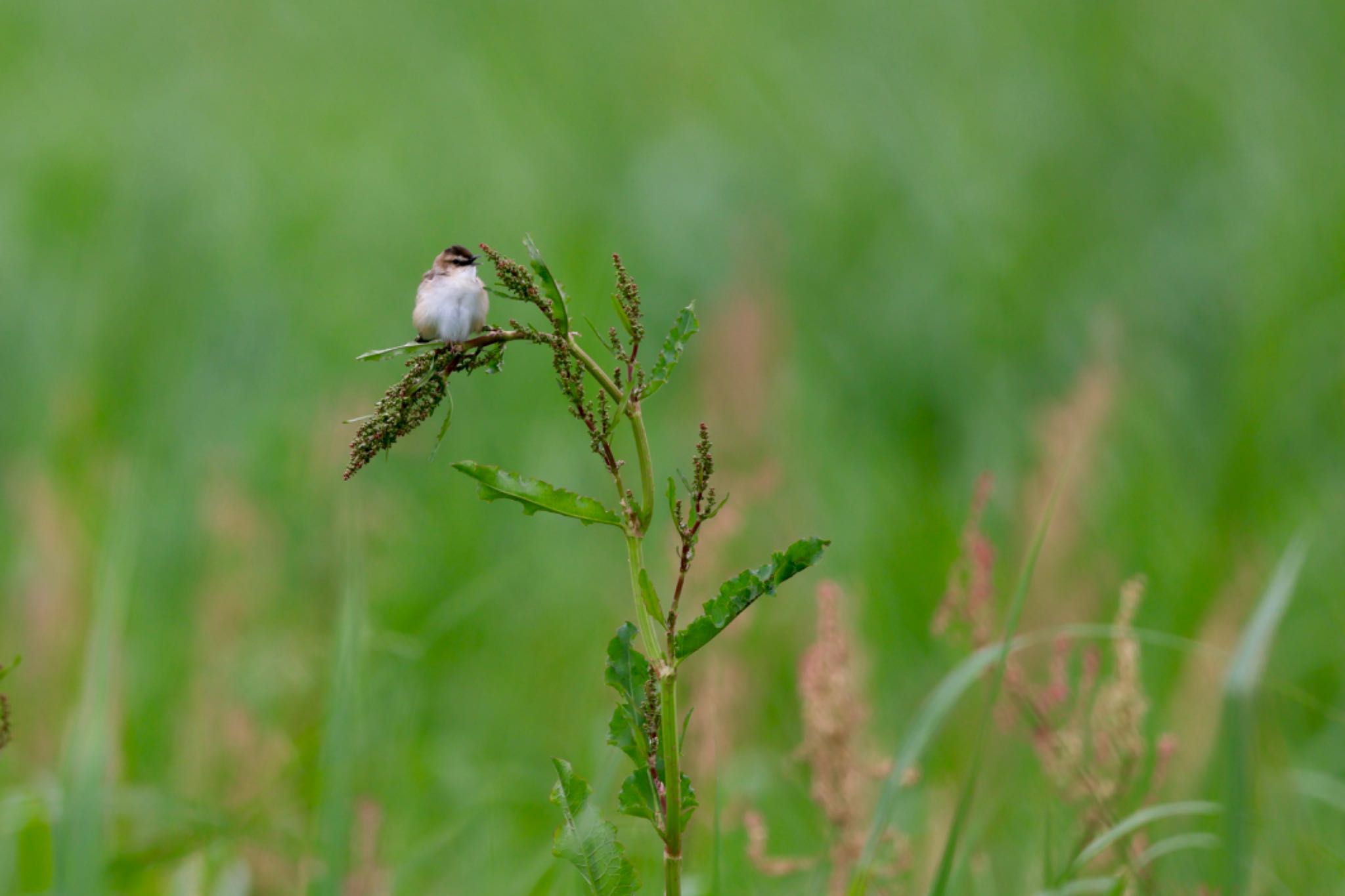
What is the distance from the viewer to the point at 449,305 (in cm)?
200

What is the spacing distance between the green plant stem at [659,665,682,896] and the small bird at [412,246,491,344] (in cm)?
70

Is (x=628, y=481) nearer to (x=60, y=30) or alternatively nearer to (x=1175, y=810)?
(x=1175, y=810)

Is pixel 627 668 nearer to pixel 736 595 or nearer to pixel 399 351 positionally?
pixel 736 595

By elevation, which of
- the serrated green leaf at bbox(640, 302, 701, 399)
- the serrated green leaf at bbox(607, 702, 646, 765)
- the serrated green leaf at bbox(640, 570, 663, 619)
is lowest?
the serrated green leaf at bbox(607, 702, 646, 765)

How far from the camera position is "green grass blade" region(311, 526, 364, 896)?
2096 mm

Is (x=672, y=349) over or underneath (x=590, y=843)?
over

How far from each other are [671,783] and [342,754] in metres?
0.93

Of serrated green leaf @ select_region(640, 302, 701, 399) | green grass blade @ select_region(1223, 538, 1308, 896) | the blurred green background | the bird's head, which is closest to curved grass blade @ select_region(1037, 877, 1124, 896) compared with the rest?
green grass blade @ select_region(1223, 538, 1308, 896)

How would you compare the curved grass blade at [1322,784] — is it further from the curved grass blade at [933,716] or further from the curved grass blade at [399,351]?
the curved grass blade at [399,351]

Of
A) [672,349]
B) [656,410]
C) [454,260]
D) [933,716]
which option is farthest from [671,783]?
[656,410]

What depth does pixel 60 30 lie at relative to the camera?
39.3ft

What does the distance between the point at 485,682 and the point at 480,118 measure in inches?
232

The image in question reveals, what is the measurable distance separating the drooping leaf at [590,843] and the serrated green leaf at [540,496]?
0.85 feet

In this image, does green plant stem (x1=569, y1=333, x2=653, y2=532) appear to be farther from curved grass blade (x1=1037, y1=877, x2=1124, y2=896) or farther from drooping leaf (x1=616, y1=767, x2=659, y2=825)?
curved grass blade (x1=1037, y1=877, x2=1124, y2=896)
